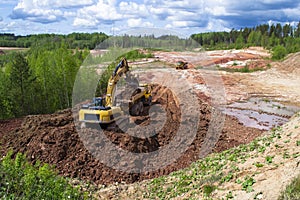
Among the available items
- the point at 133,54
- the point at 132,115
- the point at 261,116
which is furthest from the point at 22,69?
the point at 261,116

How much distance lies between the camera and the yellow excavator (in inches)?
427

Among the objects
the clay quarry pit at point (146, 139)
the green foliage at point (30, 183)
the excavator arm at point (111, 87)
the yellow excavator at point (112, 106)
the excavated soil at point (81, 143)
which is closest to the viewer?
the green foliage at point (30, 183)

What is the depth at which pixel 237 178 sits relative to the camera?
6699 millimetres

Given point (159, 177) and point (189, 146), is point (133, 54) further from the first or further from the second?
point (159, 177)

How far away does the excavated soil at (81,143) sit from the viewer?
31.1 feet

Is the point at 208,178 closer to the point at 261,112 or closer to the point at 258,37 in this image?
the point at 261,112

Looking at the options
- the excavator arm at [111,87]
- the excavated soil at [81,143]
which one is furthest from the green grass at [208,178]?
the excavator arm at [111,87]

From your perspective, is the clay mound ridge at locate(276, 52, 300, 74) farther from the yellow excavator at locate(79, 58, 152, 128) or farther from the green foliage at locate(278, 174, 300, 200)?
the green foliage at locate(278, 174, 300, 200)

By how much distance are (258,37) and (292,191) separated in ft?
196

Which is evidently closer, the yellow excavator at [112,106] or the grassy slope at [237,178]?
the grassy slope at [237,178]

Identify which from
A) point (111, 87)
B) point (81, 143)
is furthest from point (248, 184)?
point (111, 87)

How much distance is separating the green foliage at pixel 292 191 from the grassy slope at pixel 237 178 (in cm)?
21

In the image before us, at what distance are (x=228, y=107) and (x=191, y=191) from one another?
1332 cm

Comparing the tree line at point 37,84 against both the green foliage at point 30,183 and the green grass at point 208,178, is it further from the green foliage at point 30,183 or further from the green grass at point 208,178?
the green foliage at point 30,183
